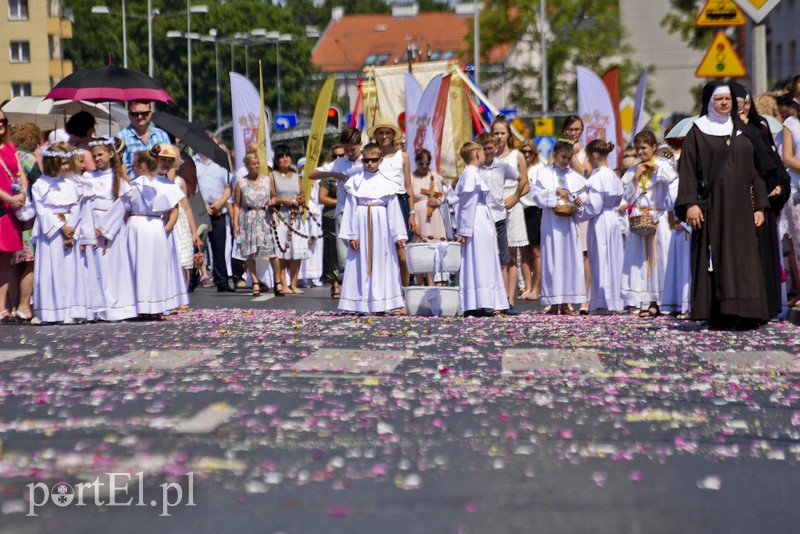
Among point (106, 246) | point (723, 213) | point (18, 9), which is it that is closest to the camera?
point (723, 213)

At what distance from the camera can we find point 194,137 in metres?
19.5

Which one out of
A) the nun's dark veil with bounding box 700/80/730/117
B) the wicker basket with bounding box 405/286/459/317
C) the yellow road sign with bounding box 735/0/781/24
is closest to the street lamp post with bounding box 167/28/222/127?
the wicker basket with bounding box 405/286/459/317

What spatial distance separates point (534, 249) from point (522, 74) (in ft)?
170

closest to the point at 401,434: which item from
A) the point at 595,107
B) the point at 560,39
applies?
the point at 595,107

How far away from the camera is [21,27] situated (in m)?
92.9

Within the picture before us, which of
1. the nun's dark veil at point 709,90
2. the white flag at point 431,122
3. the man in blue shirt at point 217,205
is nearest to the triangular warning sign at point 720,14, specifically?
the nun's dark veil at point 709,90

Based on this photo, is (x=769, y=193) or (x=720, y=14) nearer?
(x=769, y=193)

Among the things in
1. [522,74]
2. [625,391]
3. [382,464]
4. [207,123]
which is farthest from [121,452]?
[207,123]

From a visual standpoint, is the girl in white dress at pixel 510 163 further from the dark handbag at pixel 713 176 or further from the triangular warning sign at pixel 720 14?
the dark handbag at pixel 713 176

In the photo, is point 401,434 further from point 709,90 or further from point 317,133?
point 317,133

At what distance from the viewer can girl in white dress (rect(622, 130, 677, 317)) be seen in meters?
15.4

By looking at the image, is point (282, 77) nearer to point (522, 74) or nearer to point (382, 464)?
point (522, 74)

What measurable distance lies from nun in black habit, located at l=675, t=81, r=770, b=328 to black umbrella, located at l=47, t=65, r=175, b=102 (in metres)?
5.81

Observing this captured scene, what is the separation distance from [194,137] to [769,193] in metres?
8.33
